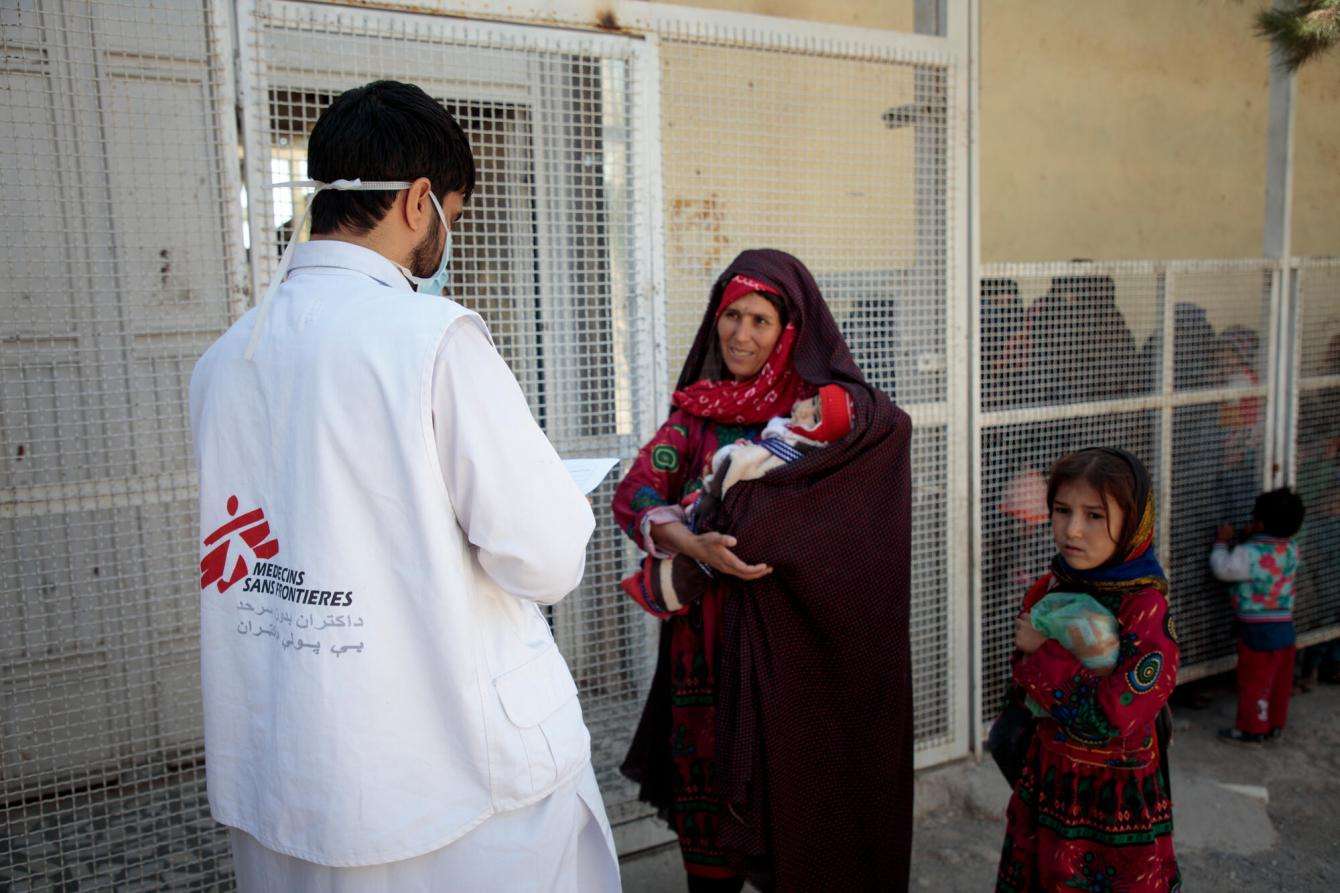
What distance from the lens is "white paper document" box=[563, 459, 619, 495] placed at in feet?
5.54

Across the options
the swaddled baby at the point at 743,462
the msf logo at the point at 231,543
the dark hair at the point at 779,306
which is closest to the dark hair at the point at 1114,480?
the swaddled baby at the point at 743,462

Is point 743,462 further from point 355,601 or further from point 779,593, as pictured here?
point 355,601

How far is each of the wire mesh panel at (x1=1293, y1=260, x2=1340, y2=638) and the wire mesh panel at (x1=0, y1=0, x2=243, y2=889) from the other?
14.5 ft

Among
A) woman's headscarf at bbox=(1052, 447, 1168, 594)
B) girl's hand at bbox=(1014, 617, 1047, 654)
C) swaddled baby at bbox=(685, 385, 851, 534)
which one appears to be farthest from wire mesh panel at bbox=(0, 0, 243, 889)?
woman's headscarf at bbox=(1052, 447, 1168, 594)

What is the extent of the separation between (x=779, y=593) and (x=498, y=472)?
127 centimetres

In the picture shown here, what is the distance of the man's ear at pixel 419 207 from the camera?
1485mm

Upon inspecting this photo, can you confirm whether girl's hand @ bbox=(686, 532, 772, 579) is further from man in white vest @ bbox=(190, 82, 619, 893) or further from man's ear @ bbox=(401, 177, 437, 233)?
man's ear @ bbox=(401, 177, 437, 233)

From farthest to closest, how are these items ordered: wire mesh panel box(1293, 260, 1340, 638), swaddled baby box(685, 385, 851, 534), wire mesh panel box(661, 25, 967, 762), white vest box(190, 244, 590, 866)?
wire mesh panel box(1293, 260, 1340, 638) < wire mesh panel box(661, 25, 967, 762) < swaddled baby box(685, 385, 851, 534) < white vest box(190, 244, 590, 866)

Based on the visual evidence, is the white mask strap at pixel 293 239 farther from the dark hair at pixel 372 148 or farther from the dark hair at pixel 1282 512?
the dark hair at pixel 1282 512

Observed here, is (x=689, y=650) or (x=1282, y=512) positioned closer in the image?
(x=689, y=650)

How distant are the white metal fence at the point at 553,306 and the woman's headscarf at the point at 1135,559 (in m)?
1.16

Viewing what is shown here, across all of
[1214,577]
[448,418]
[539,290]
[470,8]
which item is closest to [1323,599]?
[1214,577]

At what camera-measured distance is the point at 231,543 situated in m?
1.44

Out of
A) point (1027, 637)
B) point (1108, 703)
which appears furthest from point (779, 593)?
point (1108, 703)
